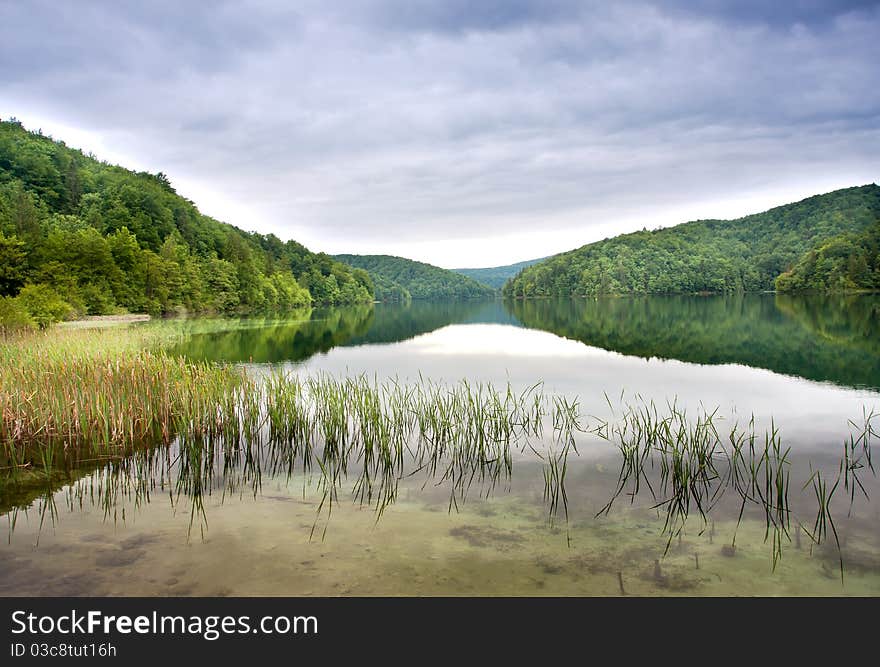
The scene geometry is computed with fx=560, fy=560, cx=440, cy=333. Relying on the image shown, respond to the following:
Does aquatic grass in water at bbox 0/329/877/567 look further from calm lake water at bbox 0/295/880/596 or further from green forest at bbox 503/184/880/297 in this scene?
green forest at bbox 503/184/880/297

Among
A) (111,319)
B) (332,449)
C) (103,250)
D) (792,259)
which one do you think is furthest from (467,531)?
(792,259)

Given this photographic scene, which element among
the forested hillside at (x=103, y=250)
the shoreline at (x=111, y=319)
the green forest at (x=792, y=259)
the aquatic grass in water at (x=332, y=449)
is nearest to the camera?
the aquatic grass in water at (x=332, y=449)

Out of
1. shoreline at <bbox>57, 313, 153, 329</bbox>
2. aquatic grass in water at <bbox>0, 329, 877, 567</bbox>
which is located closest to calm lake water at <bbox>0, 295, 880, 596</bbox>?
aquatic grass in water at <bbox>0, 329, 877, 567</bbox>

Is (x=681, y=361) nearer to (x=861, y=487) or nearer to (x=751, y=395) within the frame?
(x=751, y=395)

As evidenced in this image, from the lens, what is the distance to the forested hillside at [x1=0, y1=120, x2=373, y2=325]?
1991 inches

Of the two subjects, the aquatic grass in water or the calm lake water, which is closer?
the calm lake water

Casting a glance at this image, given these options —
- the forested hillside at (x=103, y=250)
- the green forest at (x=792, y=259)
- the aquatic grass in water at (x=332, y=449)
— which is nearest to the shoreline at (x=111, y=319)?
the forested hillside at (x=103, y=250)

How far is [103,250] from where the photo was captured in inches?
2343

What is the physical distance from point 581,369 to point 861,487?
15.2 metres

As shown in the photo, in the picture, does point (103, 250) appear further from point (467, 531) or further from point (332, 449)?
point (467, 531)

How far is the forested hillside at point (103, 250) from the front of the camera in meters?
50.6

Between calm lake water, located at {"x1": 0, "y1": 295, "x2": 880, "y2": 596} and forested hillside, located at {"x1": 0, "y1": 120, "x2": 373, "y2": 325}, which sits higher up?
forested hillside, located at {"x1": 0, "y1": 120, "x2": 373, "y2": 325}

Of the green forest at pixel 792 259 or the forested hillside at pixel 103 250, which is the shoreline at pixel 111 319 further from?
the green forest at pixel 792 259
